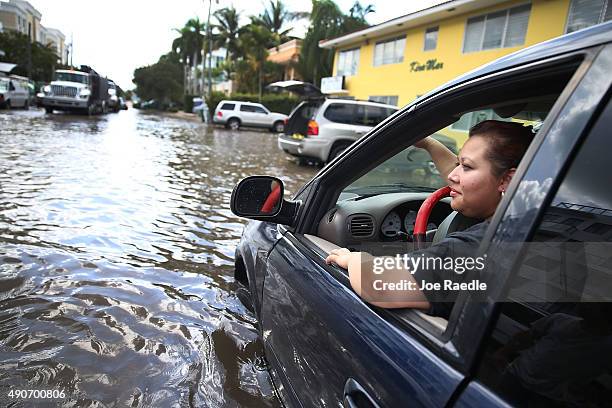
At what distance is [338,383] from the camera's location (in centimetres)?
124

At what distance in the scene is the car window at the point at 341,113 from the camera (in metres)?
11.1

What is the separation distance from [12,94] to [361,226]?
2832cm

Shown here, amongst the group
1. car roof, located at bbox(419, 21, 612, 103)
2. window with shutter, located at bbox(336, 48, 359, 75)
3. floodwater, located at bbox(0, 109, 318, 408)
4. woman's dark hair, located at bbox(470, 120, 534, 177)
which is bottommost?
floodwater, located at bbox(0, 109, 318, 408)

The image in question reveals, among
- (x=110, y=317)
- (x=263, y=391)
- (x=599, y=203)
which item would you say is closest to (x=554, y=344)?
(x=599, y=203)

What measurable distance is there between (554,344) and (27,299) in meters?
3.37

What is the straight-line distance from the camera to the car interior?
1.11 metres

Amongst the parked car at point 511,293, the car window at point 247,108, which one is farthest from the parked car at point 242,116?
the parked car at point 511,293

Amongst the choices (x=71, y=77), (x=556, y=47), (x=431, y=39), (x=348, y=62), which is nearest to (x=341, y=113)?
(x=556, y=47)

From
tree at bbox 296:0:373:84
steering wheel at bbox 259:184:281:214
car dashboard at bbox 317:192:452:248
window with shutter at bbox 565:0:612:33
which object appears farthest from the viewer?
tree at bbox 296:0:373:84

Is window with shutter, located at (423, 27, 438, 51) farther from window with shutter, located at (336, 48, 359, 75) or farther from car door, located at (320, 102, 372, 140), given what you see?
car door, located at (320, 102, 372, 140)

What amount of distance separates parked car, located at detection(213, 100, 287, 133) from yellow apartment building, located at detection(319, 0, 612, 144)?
193 inches

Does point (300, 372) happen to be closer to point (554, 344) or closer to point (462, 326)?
point (462, 326)

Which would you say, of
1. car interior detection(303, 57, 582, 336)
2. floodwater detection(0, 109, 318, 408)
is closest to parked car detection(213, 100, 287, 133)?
floodwater detection(0, 109, 318, 408)

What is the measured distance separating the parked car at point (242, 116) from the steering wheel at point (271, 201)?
78.3 feet
